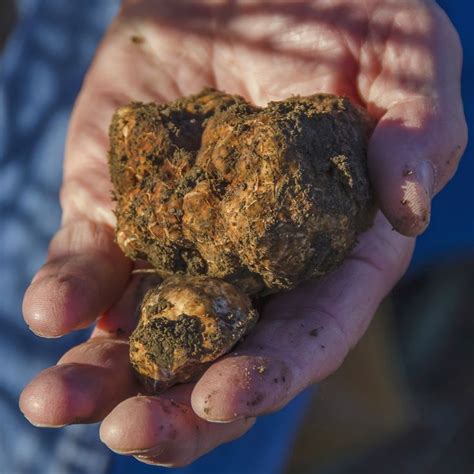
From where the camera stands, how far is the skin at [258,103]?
7.04ft

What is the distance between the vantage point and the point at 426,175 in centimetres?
231

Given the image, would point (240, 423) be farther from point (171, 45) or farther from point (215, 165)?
point (171, 45)

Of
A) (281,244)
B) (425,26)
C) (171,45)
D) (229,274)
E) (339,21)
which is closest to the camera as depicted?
(281,244)

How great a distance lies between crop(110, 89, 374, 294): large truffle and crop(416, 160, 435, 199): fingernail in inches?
8.7

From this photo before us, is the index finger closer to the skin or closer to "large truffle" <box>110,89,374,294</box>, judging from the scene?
the skin

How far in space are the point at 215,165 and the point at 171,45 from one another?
151 cm

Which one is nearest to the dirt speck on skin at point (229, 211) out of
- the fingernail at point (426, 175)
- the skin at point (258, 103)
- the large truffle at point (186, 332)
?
the large truffle at point (186, 332)

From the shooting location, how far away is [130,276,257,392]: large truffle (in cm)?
227

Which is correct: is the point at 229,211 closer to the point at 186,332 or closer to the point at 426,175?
the point at 186,332

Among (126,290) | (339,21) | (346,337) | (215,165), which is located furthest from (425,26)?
(126,290)

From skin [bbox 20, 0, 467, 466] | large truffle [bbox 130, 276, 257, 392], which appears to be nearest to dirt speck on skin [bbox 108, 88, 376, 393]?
large truffle [bbox 130, 276, 257, 392]

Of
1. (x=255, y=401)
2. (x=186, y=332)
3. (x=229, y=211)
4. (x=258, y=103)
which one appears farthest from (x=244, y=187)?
(x=258, y=103)

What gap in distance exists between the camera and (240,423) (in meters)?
2.34

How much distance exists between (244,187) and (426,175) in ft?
2.11
